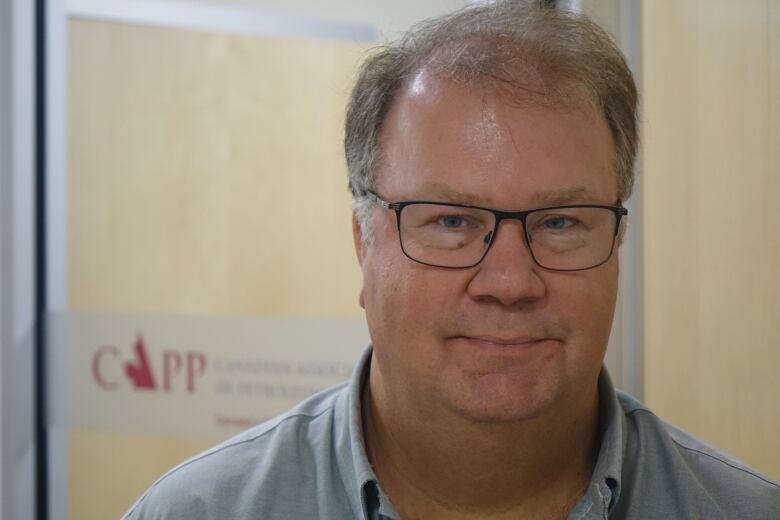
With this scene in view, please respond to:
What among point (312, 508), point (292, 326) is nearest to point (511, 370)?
point (312, 508)

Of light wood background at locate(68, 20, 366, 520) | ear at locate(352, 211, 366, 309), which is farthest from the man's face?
light wood background at locate(68, 20, 366, 520)

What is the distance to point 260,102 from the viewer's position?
2.44m

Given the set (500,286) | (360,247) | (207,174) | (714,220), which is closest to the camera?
(500,286)

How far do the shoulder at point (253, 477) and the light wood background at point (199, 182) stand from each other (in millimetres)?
982

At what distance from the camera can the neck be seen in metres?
1.28

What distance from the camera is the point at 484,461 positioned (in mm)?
1295

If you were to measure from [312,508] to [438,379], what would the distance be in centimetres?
28

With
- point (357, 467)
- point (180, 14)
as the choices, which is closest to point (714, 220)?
point (357, 467)

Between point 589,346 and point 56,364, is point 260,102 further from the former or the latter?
point 589,346

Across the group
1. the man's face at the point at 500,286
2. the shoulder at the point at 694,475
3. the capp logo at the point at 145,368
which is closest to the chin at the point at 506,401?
the man's face at the point at 500,286

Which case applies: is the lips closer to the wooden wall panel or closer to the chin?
the chin

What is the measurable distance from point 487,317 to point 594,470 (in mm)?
308

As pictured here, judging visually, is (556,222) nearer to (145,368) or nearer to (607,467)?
(607,467)

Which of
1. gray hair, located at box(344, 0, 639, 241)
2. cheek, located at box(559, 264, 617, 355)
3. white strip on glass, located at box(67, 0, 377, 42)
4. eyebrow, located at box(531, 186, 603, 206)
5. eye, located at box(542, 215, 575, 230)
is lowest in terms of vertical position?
cheek, located at box(559, 264, 617, 355)
